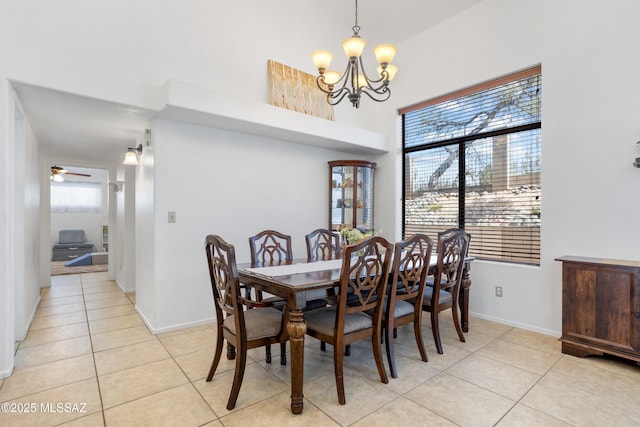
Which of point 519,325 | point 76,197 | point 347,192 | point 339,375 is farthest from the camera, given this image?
point 76,197

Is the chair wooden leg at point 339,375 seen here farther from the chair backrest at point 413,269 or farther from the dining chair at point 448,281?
the dining chair at point 448,281

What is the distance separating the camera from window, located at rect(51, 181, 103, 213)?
9.38 metres

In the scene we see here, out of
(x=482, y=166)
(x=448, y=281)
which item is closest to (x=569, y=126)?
(x=482, y=166)

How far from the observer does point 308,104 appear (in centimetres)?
403

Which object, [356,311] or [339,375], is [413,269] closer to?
[356,311]

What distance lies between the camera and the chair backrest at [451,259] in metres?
2.68

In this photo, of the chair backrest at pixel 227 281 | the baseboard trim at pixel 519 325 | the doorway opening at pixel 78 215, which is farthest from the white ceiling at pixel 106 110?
the doorway opening at pixel 78 215

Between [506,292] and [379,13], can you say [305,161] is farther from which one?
[506,292]

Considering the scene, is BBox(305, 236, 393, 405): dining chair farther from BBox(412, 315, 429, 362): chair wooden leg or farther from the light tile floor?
BBox(412, 315, 429, 362): chair wooden leg

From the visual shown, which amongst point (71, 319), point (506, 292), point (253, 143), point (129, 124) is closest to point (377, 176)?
point (253, 143)

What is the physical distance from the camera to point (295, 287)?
1870mm

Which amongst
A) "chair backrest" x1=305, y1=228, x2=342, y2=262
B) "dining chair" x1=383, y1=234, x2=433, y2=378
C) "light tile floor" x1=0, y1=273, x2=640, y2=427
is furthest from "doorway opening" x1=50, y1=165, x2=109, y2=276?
"dining chair" x1=383, y1=234, x2=433, y2=378

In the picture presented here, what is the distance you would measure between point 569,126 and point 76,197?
11.7 metres

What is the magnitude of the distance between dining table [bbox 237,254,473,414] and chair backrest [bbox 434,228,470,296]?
2.81 feet
